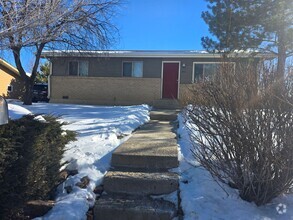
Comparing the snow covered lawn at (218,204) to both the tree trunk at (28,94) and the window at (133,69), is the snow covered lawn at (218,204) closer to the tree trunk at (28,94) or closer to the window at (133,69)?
the tree trunk at (28,94)

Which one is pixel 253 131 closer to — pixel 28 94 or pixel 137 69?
pixel 28 94

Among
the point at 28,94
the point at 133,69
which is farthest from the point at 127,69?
the point at 28,94

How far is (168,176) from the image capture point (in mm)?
4695

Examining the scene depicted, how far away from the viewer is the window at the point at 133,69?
65.4ft

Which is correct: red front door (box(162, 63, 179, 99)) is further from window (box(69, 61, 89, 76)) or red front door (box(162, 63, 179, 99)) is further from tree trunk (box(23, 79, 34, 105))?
tree trunk (box(23, 79, 34, 105))

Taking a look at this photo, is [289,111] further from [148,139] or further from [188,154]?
[148,139]

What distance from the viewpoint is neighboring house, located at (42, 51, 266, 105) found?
1919 cm

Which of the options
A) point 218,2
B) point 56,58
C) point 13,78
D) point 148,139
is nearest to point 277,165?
point 148,139

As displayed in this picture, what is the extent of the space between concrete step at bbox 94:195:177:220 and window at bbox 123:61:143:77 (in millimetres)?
15942

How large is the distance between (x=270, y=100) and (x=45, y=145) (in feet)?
9.77

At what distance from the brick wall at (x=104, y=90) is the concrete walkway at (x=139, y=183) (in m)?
13.5

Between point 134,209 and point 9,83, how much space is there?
2667cm

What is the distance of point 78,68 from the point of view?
819 inches

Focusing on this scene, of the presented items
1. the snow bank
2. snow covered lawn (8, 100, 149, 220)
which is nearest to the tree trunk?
snow covered lawn (8, 100, 149, 220)
